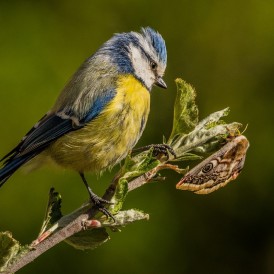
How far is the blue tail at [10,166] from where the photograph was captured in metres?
1.82

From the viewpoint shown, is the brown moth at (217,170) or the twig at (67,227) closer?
the twig at (67,227)

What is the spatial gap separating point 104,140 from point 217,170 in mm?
1084

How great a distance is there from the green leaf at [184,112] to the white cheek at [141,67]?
3.95 ft

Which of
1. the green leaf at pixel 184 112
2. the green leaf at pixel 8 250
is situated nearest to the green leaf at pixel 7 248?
the green leaf at pixel 8 250

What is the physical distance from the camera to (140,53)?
8.11 ft

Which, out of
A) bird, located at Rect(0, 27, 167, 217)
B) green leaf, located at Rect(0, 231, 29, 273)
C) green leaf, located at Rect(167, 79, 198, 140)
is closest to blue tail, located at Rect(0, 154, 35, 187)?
bird, located at Rect(0, 27, 167, 217)

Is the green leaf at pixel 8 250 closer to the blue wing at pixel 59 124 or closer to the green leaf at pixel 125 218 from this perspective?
the green leaf at pixel 125 218

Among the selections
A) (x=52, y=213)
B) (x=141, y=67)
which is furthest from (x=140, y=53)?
(x=52, y=213)

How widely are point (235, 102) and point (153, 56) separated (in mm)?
987

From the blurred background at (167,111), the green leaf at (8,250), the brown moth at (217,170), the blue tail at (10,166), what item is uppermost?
the green leaf at (8,250)

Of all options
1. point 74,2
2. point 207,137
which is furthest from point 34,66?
point 207,137

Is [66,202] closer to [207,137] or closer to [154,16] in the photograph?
[154,16]

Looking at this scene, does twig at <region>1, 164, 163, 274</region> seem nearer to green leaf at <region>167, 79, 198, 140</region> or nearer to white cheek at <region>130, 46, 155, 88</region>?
green leaf at <region>167, 79, 198, 140</region>

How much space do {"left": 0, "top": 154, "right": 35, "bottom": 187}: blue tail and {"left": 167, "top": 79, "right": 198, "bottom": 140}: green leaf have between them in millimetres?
719
